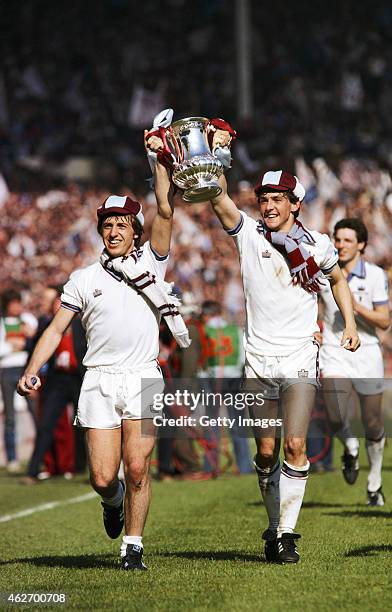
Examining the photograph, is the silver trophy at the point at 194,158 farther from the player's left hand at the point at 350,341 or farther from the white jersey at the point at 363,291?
the white jersey at the point at 363,291

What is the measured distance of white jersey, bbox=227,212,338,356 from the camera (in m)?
8.65

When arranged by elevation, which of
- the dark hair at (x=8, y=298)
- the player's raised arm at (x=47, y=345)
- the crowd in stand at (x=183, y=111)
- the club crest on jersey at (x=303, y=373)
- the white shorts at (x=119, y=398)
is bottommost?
the white shorts at (x=119, y=398)

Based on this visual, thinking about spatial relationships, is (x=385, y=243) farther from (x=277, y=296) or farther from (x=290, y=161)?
(x=277, y=296)

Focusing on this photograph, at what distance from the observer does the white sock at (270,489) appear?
887 centimetres

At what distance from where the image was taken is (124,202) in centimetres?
855


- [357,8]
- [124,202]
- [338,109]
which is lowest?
[124,202]

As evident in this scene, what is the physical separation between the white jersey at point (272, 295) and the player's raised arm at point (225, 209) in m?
0.06

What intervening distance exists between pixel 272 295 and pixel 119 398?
114 cm

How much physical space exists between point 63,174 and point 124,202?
93.5 feet

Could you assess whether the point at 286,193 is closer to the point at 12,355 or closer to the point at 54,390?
the point at 54,390

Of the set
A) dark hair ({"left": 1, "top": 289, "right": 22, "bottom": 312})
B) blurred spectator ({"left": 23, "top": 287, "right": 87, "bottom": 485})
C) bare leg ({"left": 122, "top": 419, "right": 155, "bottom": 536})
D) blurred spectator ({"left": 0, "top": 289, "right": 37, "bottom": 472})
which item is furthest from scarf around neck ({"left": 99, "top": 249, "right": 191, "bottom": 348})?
dark hair ({"left": 1, "top": 289, "right": 22, "bottom": 312})

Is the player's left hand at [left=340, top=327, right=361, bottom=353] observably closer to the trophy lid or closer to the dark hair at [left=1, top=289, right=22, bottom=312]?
the trophy lid

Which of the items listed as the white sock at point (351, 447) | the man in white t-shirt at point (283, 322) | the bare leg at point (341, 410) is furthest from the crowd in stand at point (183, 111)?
the man in white t-shirt at point (283, 322)

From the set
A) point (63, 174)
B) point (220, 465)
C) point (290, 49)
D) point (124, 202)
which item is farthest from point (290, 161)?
point (124, 202)
